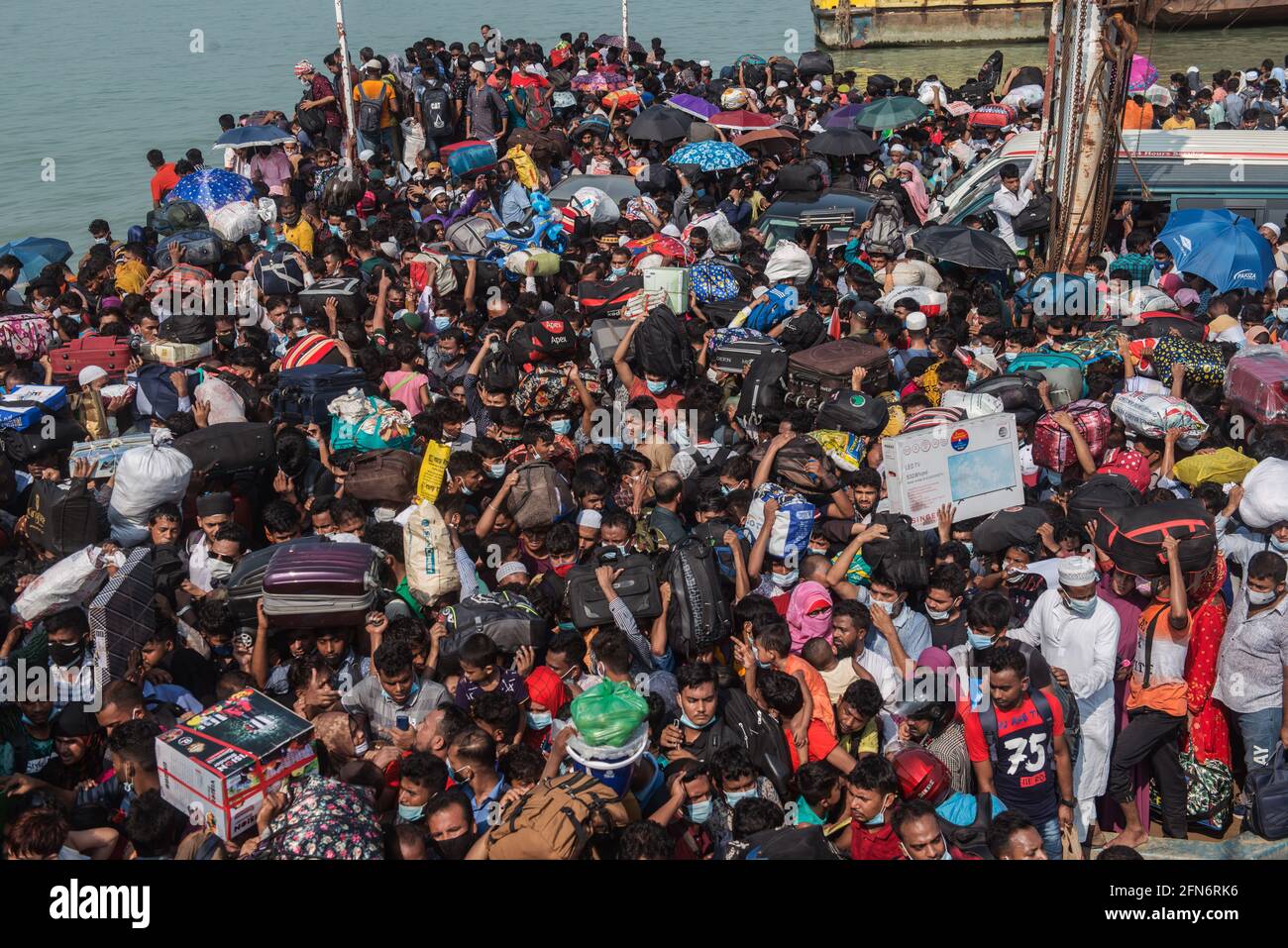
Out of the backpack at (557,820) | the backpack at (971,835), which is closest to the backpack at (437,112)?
the backpack at (557,820)

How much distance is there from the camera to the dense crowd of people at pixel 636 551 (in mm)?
5020

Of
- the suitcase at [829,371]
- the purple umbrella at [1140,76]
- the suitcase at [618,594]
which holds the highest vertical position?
the purple umbrella at [1140,76]

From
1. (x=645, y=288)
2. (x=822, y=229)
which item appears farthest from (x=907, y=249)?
(x=645, y=288)

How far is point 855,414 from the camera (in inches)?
301

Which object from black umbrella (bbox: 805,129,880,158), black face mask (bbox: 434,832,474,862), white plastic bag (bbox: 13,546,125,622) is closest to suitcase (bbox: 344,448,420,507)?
white plastic bag (bbox: 13,546,125,622)

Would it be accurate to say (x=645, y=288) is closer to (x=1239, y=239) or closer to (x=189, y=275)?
(x=189, y=275)

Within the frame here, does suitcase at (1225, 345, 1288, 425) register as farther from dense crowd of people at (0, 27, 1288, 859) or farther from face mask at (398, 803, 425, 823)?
face mask at (398, 803, 425, 823)

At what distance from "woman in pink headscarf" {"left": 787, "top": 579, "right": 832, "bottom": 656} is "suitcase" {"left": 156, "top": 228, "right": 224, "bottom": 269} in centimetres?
690

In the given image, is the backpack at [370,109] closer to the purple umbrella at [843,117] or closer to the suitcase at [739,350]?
the purple umbrella at [843,117]

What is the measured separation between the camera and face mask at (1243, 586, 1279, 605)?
5605 millimetres

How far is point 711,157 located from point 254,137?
5.09m

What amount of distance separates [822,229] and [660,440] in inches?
197

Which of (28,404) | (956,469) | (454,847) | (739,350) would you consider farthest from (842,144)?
(454,847)

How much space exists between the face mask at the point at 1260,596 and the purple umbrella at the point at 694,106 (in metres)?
11.8
